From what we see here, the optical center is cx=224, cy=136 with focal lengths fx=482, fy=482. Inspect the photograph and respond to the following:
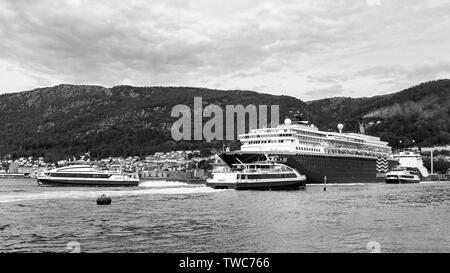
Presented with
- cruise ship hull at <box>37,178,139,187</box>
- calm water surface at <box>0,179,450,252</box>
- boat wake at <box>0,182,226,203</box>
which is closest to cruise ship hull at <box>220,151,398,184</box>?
boat wake at <box>0,182,226,203</box>

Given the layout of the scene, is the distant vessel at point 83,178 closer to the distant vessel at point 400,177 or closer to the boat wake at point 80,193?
the boat wake at point 80,193

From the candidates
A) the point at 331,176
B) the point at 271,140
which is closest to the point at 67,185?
the point at 271,140

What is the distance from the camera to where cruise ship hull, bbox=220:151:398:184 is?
9644 cm

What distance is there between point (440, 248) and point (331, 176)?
90500 millimetres

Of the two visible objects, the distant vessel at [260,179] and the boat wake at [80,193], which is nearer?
the boat wake at [80,193]

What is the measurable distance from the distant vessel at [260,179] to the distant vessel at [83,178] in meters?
31.8

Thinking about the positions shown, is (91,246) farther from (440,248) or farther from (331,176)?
(331,176)

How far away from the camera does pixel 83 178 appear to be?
104125 mm

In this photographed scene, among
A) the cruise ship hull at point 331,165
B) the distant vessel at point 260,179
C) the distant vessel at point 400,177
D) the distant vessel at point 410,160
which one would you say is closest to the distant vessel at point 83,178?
the cruise ship hull at point 331,165

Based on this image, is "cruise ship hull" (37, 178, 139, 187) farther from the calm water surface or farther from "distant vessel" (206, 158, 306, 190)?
the calm water surface

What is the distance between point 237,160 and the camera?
313ft

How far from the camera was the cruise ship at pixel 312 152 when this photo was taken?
98.5 metres

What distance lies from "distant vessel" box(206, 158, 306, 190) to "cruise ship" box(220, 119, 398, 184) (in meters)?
13.1
